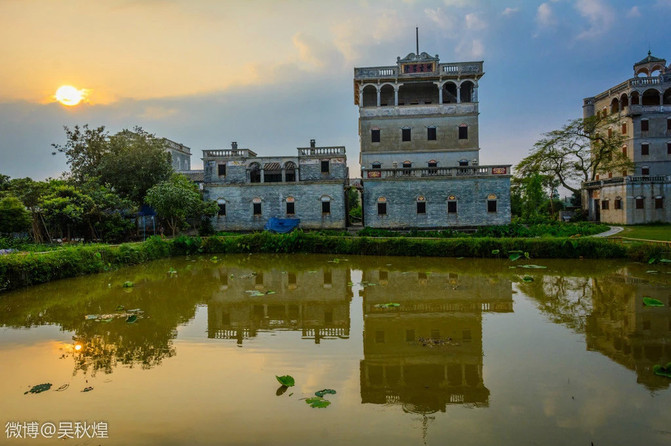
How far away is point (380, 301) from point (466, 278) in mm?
4560

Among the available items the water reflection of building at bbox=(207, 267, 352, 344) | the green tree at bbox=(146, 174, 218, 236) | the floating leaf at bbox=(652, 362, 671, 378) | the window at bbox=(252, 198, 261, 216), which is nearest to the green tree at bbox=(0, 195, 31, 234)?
the green tree at bbox=(146, 174, 218, 236)

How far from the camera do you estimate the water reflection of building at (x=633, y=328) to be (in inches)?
277

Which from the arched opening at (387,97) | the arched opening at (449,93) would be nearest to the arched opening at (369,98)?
the arched opening at (387,97)

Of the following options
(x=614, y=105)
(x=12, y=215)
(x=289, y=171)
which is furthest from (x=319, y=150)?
(x=614, y=105)

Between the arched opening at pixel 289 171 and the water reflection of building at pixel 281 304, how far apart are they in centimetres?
1506

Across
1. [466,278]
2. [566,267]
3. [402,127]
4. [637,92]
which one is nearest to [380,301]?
[466,278]

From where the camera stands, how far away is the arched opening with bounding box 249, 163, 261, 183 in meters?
31.4

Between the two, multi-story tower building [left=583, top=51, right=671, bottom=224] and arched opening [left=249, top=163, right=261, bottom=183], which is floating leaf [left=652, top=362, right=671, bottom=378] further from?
multi-story tower building [left=583, top=51, right=671, bottom=224]

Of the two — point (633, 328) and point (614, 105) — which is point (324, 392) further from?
point (614, 105)

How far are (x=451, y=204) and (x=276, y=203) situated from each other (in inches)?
477

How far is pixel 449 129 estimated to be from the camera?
29.6 metres

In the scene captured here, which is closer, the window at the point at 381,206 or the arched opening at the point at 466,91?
the window at the point at 381,206

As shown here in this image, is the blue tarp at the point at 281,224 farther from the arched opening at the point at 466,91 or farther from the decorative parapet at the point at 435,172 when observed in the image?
the arched opening at the point at 466,91

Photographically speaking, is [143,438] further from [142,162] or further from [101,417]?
[142,162]
